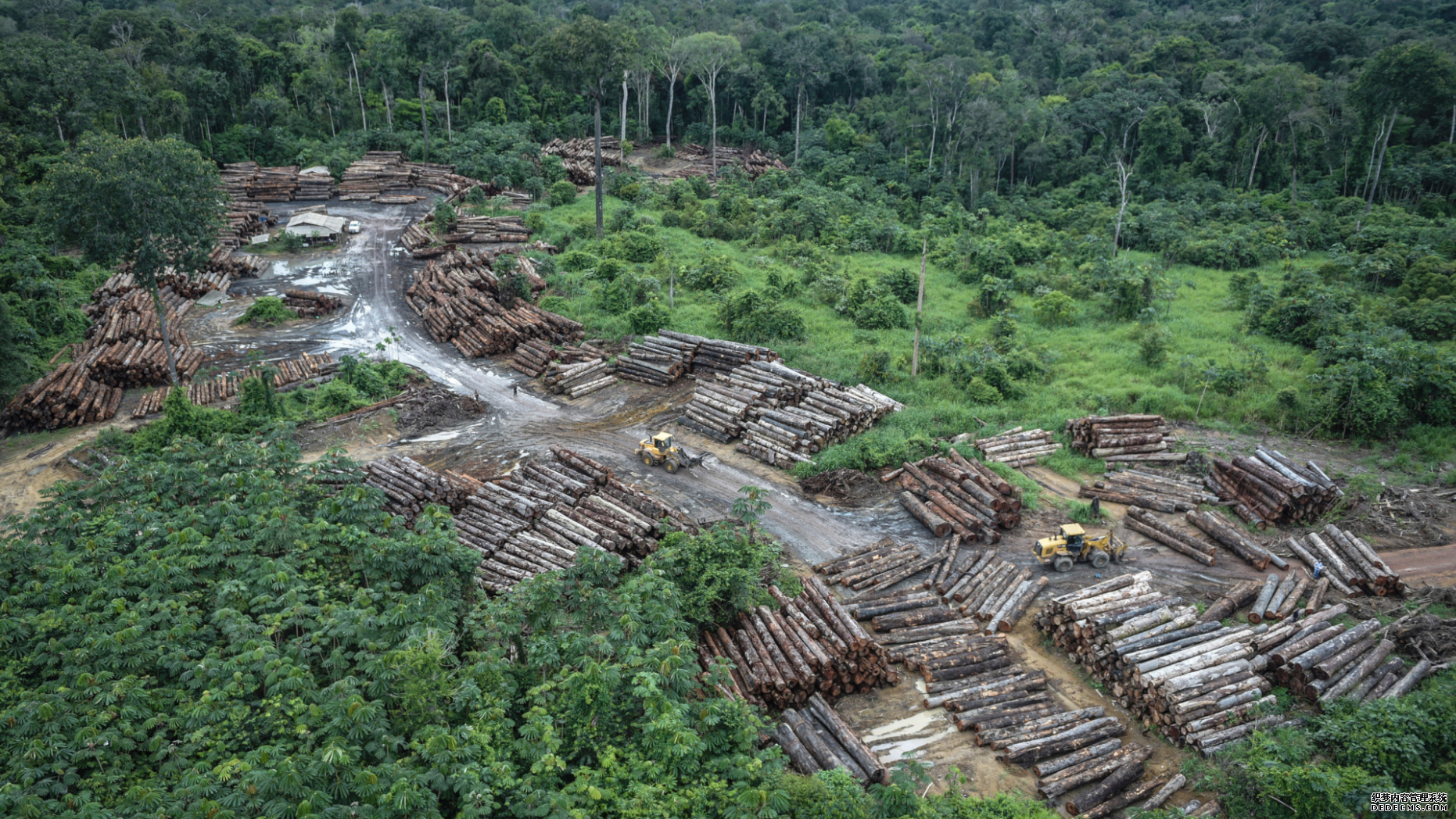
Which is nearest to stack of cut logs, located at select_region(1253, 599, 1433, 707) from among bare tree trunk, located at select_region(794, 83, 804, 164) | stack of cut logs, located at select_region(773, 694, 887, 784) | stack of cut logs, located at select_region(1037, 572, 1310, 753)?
stack of cut logs, located at select_region(1037, 572, 1310, 753)

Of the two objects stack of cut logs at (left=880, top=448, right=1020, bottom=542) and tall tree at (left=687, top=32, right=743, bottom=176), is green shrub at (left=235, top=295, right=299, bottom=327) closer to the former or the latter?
stack of cut logs at (left=880, top=448, right=1020, bottom=542)

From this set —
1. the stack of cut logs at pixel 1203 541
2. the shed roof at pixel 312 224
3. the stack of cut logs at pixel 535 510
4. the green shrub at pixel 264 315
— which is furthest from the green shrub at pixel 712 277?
the stack of cut logs at pixel 1203 541

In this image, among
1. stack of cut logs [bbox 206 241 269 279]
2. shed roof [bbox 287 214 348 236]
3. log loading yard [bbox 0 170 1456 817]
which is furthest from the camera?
shed roof [bbox 287 214 348 236]

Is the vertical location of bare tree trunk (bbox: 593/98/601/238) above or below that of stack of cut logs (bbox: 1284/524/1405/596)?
above

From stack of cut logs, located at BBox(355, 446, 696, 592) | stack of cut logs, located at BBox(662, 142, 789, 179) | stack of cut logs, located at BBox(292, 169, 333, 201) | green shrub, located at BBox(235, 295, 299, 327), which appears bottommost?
stack of cut logs, located at BBox(355, 446, 696, 592)

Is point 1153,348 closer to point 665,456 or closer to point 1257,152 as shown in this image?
point 665,456

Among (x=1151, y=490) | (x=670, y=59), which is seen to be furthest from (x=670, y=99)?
(x=1151, y=490)

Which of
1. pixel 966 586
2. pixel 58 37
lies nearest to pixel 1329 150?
pixel 966 586
